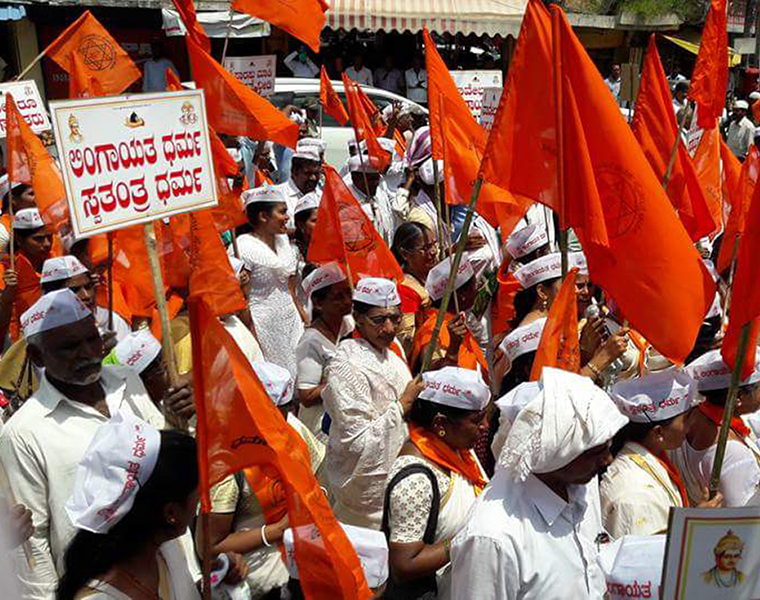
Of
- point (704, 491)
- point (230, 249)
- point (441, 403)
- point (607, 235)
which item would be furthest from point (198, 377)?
point (230, 249)

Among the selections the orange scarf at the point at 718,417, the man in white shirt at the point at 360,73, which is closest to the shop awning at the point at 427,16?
the man in white shirt at the point at 360,73

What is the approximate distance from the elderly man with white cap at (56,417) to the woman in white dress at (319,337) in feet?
3.43

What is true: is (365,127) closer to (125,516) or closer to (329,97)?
(329,97)

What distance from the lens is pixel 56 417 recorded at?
3404mm

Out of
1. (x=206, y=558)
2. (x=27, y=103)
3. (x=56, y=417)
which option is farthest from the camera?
(x=27, y=103)

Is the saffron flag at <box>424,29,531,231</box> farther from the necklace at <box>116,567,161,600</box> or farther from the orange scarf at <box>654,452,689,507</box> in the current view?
the necklace at <box>116,567,161,600</box>

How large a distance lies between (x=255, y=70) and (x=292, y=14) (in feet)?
6.91

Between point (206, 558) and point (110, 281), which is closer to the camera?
point (206, 558)

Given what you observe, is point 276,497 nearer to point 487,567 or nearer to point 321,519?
point 321,519

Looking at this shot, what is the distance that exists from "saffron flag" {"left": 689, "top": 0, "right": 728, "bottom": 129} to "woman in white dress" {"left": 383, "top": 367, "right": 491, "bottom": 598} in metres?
3.81

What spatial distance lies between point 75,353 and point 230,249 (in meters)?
2.93

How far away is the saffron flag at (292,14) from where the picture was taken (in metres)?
6.21

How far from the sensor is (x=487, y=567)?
274 cm

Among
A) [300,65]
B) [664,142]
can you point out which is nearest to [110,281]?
[664,142]
